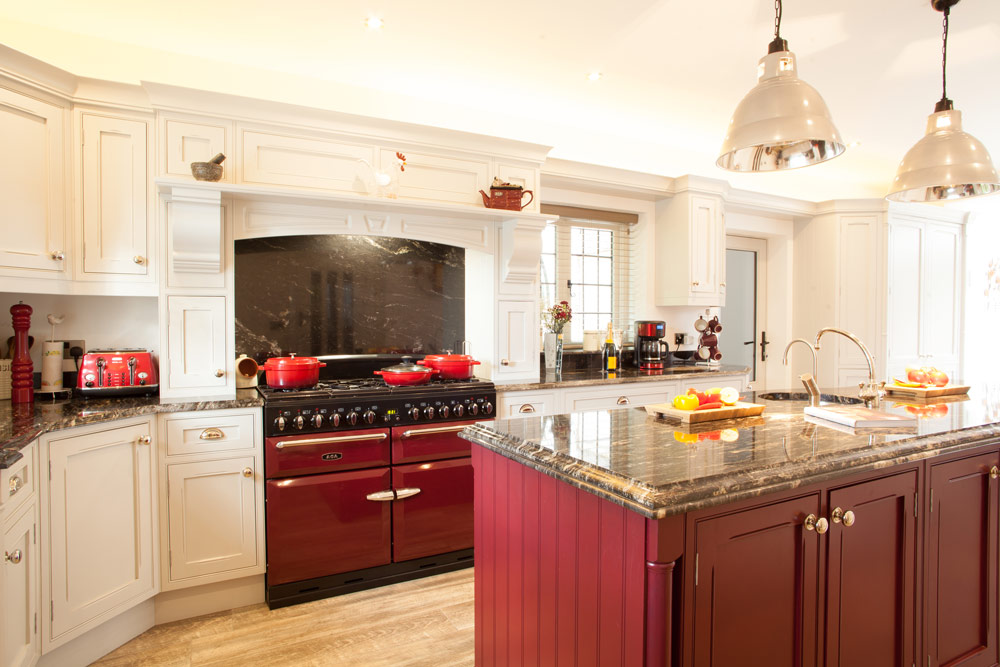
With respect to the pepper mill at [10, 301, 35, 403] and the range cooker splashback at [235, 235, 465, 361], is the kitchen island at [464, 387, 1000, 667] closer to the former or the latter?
the range cooker splashback at [235, 235, 465, 361]

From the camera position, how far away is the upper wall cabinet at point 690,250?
4.45 meters

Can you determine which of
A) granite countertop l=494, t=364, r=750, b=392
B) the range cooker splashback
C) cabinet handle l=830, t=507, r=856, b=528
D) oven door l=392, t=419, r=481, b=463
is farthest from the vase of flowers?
cabinet handle l=830, t=507, r=856, b=528

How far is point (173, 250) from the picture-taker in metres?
2.69

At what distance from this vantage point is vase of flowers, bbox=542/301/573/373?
3.96 meters

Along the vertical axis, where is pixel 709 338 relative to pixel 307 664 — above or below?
above

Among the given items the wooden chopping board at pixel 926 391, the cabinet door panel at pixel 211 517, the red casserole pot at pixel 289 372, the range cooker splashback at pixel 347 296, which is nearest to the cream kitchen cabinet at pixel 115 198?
the range cooker splashback at pixel 347 296

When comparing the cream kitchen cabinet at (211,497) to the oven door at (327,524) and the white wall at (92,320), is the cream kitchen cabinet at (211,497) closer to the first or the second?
the oven door at (327,524)

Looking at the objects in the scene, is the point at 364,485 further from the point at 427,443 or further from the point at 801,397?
the point at 801,397

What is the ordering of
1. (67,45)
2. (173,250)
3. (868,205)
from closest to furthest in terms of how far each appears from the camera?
(173,250) < (67,45) < (868,205)

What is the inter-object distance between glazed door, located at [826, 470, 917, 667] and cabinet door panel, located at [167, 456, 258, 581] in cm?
237

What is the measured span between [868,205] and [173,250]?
562cm

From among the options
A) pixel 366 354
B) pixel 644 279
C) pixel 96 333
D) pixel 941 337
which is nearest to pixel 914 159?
Result: pixel 644 279

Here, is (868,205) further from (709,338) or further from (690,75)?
(690,75)

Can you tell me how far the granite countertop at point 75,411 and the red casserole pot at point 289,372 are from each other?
0.38 feet
